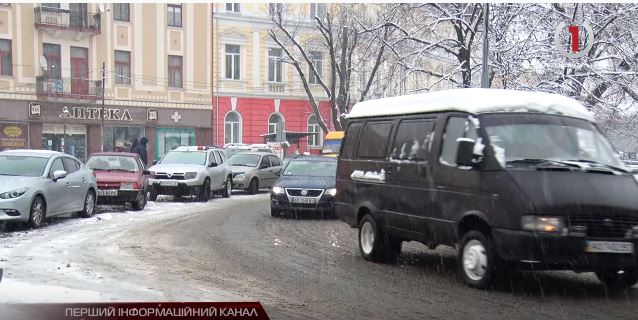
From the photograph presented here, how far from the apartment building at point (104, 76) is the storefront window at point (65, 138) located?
53 millimetres

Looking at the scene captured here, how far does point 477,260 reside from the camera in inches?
298

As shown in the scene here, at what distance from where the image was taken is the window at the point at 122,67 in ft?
127

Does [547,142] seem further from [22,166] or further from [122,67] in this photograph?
[122,67]

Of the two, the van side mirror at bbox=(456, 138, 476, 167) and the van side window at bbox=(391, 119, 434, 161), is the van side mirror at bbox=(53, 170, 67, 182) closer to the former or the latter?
the van side window at bbox=(391, 119, 434, 161)

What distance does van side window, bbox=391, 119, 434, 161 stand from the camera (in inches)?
335

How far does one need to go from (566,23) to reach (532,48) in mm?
1394

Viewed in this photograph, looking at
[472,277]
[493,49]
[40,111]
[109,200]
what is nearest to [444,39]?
[493,49]

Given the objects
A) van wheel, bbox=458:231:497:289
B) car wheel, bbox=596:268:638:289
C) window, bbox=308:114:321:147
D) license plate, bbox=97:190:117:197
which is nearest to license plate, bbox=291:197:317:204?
license plate, bbox=97:190:117:197

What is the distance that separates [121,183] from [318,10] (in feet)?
77.0

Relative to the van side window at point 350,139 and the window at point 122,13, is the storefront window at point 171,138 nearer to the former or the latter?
the window at point 122,13

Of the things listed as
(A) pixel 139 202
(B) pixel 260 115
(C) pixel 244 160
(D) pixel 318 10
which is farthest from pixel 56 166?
(B) pixel 260 115

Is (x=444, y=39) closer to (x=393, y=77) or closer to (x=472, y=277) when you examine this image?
(x=393, y=77)

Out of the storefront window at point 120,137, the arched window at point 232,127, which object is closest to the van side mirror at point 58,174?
the storefront window at point 120,137

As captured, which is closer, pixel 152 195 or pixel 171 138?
pixel 152 195
